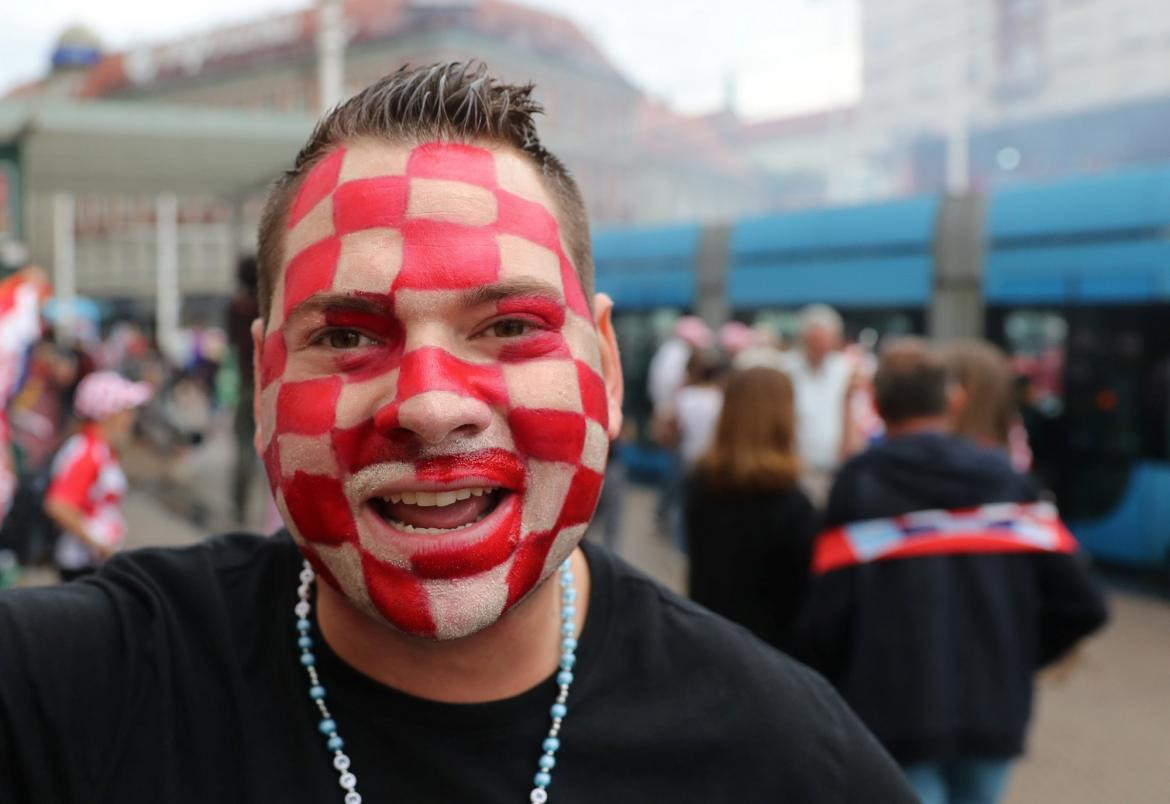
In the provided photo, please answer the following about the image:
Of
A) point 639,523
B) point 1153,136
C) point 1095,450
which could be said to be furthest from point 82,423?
point 1153,136

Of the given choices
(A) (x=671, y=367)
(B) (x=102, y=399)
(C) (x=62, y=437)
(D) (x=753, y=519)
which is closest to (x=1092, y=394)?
(A) (x=671, y=367)

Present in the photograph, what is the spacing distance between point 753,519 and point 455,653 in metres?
2.36

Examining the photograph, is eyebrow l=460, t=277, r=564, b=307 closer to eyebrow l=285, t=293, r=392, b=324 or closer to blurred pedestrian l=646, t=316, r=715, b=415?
eyebrow l=285, t=293, r=392, b=324

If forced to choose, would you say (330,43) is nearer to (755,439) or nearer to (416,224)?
(755,439)

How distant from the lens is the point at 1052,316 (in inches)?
315

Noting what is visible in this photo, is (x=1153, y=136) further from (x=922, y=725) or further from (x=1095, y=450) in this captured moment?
(x=922, y=725)

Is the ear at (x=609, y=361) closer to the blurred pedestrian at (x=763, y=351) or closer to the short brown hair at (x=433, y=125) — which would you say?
the short brown hair at (x=433, y=125)

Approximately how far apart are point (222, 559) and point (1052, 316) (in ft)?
25.0

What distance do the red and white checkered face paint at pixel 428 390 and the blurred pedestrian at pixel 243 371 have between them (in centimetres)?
143

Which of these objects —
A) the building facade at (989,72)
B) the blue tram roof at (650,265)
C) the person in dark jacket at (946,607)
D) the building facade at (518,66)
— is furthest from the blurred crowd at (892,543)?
the building facade at (989,72)

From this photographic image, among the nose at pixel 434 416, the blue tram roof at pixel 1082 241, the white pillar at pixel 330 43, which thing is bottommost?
the nose at pixel 434 416

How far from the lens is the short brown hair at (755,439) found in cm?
356

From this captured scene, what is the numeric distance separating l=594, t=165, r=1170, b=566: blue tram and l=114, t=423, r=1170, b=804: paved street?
0.74 meters

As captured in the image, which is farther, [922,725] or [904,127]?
[904,127]
